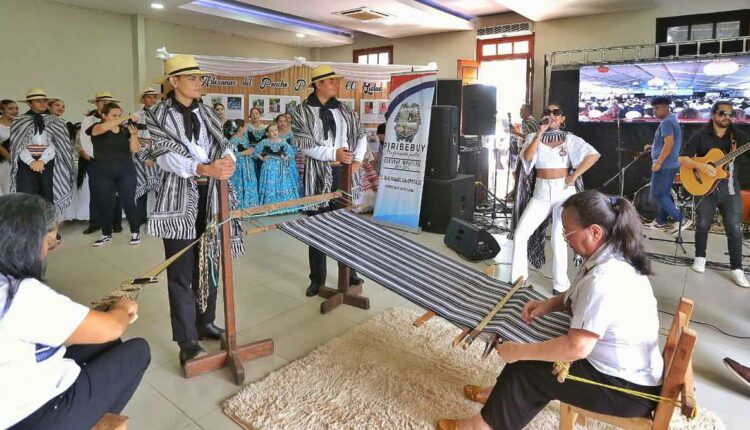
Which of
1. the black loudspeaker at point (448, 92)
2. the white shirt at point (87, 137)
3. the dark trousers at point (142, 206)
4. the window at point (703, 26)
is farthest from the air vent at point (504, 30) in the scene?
the white shirt at point (87, 137)

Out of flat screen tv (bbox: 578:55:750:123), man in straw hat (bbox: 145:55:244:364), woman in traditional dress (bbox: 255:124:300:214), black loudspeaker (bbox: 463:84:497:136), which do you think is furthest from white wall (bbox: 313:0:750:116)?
man in straw hat (bbox: 145:55:244:364)

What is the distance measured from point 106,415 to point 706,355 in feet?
→ 9.87

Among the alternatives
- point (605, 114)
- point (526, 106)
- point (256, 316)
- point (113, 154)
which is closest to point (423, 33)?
point (526, 106)

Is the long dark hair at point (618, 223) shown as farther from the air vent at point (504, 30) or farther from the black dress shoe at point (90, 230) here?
the air vent at point (504, 30)

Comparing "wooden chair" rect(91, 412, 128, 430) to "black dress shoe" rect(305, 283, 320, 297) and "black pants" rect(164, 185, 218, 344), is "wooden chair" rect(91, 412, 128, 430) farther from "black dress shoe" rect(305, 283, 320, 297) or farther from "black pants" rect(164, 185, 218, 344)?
"black dress shoe" rect(305, 283, 320, 297)

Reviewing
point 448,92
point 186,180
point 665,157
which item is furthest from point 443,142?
point 186,180

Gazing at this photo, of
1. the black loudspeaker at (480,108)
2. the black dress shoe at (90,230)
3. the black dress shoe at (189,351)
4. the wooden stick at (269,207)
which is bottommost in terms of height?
the black dress shoe at (189,351)

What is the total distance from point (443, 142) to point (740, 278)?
3.07 metres

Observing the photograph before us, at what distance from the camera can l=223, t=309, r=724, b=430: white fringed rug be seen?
2.10 m

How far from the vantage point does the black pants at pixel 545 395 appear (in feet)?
5.24

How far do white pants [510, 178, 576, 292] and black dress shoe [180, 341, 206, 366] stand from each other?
2334 millimetres

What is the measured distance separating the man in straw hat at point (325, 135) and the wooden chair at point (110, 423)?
1910 millimetres

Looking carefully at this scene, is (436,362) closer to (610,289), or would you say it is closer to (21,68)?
(610,289)

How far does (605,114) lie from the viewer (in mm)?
7477
